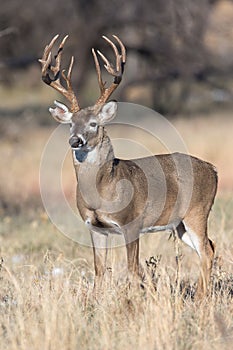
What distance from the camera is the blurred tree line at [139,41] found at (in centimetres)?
2570

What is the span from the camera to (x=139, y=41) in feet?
91.5

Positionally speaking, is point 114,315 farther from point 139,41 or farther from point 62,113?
point 139,41

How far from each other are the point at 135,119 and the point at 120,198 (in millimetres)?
17410

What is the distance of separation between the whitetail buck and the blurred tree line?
641 inches

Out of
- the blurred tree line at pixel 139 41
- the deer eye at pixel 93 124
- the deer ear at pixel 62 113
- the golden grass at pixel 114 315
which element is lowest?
the golden grass at pixel 114 315

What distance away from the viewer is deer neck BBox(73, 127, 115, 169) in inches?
297

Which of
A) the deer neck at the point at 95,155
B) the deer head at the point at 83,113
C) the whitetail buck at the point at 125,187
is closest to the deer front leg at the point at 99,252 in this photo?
the whitetail buck at the point at 125,187

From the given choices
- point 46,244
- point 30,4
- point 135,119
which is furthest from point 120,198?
point 30,4

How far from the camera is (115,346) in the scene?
5.48m

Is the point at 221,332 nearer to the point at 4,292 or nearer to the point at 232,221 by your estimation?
the point at 4,292

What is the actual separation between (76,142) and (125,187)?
0.70 m

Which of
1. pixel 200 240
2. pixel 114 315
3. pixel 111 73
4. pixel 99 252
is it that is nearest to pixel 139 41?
pixel 111 73

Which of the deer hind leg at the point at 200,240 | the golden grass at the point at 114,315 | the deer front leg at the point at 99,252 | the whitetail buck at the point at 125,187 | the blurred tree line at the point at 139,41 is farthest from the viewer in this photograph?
the blurred tree line at the point at 139,41

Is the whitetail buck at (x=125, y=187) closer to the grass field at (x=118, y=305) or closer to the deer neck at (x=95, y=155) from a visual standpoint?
the deer neck at (x=95, y=155)
